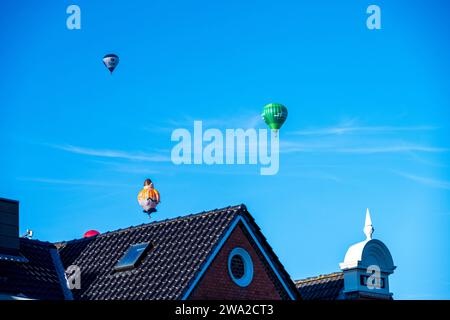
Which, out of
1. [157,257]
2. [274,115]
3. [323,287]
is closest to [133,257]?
[157,257]

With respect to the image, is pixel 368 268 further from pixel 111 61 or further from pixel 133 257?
pixel 111 61

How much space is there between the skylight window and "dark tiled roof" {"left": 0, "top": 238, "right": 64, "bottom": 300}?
2264mm

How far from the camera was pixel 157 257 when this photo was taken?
35500 millimetres

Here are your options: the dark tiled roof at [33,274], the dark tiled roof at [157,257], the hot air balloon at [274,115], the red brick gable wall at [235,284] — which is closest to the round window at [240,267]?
the red brick gable wall at [235,284]

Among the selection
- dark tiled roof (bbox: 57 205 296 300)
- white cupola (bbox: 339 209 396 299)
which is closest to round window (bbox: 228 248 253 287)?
dark tiled roof (bbox: 57 205 296 300)

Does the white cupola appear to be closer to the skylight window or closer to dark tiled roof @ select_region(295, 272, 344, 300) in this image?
dark tiled roof @ select_region(295, 272, 344, 300)

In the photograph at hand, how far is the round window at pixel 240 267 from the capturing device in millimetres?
35219

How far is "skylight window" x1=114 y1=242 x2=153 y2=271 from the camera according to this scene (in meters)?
35.8

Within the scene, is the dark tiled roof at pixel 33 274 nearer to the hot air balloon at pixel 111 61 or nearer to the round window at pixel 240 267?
the round window at pixel 240 267

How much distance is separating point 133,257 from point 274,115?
95.4 feet

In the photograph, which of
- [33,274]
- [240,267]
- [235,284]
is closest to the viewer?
[235,284]
